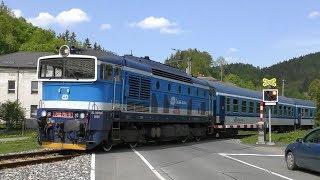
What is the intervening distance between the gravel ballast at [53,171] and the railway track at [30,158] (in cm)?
39

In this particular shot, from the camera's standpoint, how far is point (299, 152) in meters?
15.6

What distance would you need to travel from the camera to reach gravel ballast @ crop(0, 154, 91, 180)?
12562 millimetres

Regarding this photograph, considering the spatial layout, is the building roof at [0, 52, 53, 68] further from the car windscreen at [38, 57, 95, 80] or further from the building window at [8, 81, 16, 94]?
the car windscreen at [38, 57, 95, 80]

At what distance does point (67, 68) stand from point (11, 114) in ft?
117

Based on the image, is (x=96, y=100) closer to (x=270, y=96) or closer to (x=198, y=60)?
(x=270, y=96)

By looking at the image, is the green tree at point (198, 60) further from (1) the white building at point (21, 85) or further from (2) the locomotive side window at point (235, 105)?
(2) the locomotive side window at point (235, 105)

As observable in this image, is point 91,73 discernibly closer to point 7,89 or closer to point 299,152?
point 299,152

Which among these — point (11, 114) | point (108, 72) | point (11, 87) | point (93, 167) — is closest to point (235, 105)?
point (108, 72)

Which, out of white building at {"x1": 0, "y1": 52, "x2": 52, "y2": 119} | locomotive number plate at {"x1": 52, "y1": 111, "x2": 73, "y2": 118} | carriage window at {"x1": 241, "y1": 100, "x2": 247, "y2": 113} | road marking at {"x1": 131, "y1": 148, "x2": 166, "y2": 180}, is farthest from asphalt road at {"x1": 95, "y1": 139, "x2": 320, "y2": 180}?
white building at {"x1": 0, "y1": 52, "x2": 52, "y2": 119}

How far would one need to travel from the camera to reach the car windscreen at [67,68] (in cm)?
1834

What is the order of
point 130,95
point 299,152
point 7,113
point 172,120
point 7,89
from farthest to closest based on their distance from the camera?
point 7,89 → point 7,113 → point 172,120 → point 130,95 → point 299,152

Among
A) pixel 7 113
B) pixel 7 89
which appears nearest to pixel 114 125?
pixel 7 113

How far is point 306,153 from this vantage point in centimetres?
1522

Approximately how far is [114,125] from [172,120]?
5.96m
